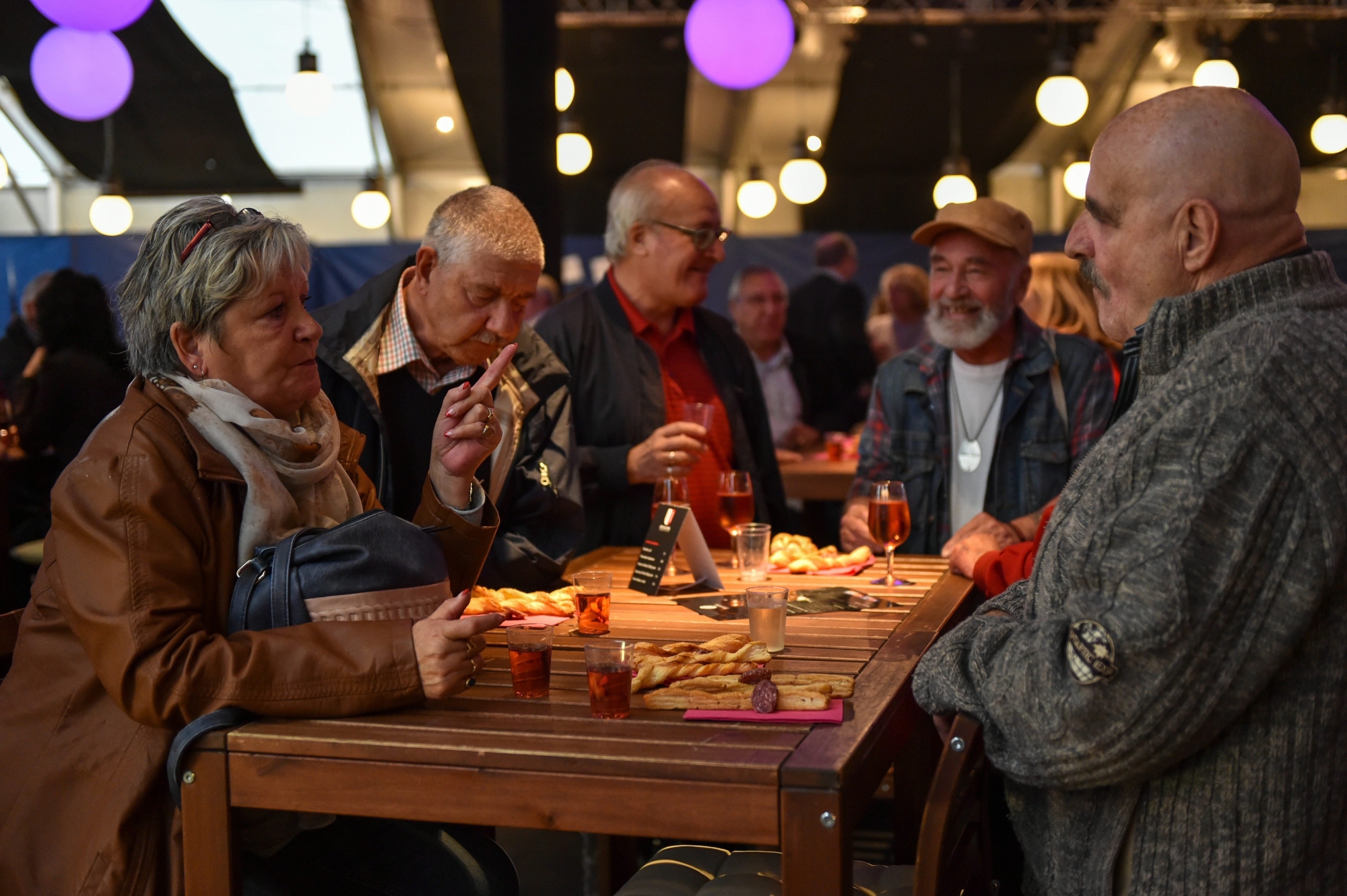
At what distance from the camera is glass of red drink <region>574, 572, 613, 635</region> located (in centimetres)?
232

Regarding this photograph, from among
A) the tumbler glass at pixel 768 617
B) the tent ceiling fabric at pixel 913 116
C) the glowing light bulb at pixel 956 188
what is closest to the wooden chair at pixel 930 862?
the tumbler glass at pixel 768 617

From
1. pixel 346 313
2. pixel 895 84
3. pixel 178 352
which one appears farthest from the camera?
pixel 895 84

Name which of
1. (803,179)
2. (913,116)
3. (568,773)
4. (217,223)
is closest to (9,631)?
(217,223)

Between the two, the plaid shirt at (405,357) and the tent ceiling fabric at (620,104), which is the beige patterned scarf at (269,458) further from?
the tent ceiling fabric at (620,104)

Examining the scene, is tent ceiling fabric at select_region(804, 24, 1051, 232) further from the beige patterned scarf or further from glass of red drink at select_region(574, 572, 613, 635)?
the beige patterned scarf

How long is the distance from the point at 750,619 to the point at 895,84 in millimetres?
10902

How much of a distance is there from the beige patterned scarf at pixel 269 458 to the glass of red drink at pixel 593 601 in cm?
48

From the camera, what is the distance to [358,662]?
1.77m

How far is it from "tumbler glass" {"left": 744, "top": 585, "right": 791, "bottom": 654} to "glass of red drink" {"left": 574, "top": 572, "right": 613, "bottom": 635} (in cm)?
31

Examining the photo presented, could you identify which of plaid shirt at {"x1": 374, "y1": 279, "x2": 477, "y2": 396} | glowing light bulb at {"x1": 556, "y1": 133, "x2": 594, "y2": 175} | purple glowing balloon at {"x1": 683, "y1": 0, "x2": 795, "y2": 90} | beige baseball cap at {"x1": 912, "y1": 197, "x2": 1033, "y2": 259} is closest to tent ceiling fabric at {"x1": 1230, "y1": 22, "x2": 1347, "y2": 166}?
glowing light bulb at {"x1": 556, "y1": 133, "x2": 594, "y2": 175}

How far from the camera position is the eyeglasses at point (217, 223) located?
6.42 feet

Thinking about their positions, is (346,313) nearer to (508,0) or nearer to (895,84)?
(508,0)

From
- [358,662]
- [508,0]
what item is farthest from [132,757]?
[508,0]

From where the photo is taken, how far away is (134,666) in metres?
1.72
